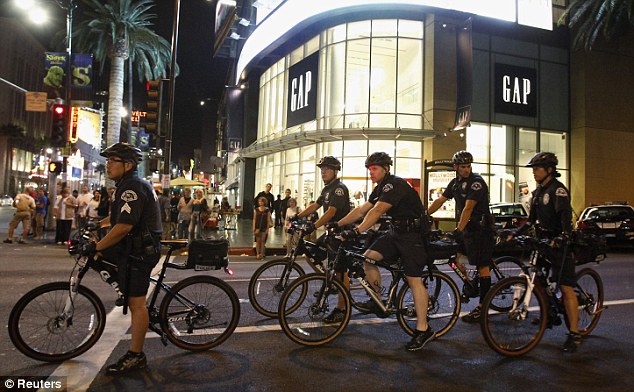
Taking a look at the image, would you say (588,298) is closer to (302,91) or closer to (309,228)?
(309,228)

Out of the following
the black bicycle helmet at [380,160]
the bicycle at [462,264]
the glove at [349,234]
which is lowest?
the bicycle at [462,264]

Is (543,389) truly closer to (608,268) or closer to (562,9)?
(608,268)

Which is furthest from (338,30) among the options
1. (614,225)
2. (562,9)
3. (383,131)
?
(614,225)

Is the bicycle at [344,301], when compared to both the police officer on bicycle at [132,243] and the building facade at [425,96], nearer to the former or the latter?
the police officer on bicycle at [132,243]

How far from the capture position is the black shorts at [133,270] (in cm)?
409

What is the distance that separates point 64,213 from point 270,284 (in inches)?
462

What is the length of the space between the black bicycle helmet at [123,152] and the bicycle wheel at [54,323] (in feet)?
4.25

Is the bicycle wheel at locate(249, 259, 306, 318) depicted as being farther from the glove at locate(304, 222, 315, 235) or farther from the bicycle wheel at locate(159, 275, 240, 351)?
the bicycle wheel at locate(159, 275, 240, 351)

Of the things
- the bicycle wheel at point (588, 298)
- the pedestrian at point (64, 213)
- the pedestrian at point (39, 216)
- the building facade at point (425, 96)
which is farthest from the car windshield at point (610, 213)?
the pedestrian at point (39, 216)

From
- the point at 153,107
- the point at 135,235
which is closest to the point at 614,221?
the point at 153,107

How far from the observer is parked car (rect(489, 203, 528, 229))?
13539 mm

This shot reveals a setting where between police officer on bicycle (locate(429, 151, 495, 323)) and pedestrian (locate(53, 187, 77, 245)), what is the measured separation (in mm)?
13038

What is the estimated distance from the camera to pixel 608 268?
1099 centimetres

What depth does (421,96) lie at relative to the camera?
2217cm
